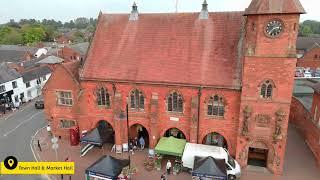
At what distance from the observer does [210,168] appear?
67.9 ft

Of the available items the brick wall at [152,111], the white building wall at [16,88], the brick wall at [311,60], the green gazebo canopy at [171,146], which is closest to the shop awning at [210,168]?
the green gazebo canopy at [171,146]

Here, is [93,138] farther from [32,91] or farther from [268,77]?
[32,91]

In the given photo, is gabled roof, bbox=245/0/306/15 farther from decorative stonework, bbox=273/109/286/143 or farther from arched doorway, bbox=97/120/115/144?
arched doorway, bbox=97/120/115/144

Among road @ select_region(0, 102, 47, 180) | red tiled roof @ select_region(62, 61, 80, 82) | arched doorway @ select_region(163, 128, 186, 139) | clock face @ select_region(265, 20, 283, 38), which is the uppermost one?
clock face @ select_region(265, 20, 283, 38)

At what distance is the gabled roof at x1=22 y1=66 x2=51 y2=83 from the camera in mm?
48150

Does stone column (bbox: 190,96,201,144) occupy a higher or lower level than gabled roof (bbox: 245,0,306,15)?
lower

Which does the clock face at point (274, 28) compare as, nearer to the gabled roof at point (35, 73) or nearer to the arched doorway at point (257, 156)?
the arched doorway at point (257, 156)

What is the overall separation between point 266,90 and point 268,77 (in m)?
1.13

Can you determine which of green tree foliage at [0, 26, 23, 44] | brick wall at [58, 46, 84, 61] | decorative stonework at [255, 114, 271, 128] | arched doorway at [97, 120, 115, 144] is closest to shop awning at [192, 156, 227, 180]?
decorative stonework at [255, 114, 271, 128]

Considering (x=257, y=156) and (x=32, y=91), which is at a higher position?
(x=32, y=91)

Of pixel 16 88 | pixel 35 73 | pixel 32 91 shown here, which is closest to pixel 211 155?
pixel 16 88

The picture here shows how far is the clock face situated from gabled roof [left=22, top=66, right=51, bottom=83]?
1658 inches

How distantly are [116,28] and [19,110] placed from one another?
25072 mm

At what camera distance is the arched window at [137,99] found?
25875 mm
